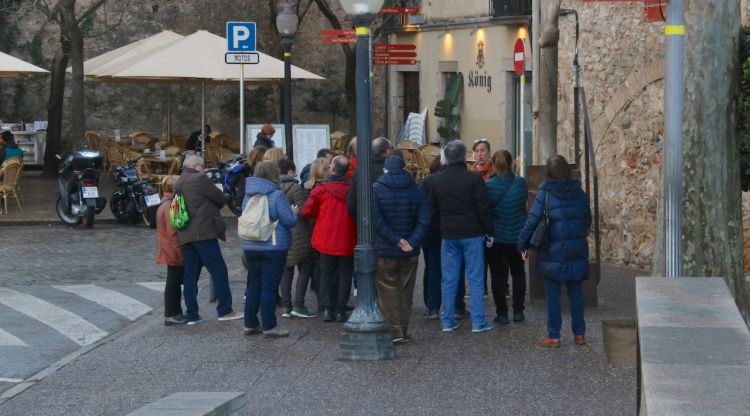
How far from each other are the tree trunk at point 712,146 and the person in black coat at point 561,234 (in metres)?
0.81

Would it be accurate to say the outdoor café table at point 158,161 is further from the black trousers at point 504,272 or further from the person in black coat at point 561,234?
the person in black coat at point 561,234

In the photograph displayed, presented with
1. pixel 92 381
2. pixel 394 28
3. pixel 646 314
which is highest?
pixel 394 28

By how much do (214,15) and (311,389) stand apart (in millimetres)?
25736

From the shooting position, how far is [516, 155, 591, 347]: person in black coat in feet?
32.0

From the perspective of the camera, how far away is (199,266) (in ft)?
36.7

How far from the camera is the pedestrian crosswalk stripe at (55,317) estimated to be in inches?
440

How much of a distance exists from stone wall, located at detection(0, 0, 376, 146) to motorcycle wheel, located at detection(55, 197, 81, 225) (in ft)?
41.3

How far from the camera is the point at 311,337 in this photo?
10562mm

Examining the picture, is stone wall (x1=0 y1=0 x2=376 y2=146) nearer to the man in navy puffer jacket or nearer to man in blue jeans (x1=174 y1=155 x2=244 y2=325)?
man in blue jeans (x1=174 y1=155 x2=244 y2=325)

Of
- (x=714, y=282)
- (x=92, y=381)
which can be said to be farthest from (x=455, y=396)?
(x=92, y=381)

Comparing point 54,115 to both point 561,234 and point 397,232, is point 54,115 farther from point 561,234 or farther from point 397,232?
point 561,234

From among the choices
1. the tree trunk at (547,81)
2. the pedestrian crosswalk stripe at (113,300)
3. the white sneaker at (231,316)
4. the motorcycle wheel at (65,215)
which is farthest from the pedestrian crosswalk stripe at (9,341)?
the motorcycle wheel at (65,215)

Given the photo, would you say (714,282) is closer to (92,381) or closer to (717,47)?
(717,47)

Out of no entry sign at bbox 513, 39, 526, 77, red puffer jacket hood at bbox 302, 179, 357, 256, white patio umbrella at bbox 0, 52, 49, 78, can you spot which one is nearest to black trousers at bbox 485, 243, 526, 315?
red puffer jacket hood at bbox 302, 179, 357, 256
